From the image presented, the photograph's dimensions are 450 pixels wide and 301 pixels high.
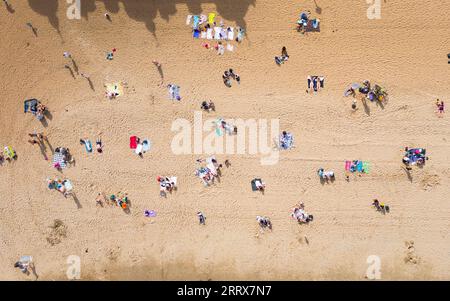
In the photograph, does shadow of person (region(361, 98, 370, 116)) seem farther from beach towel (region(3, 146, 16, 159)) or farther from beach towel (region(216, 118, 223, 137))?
beach towel (region(3, 146, 16, 159))

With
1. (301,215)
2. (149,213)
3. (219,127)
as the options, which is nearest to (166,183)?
(149,213)

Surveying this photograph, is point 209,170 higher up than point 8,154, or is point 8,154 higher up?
point 8,154

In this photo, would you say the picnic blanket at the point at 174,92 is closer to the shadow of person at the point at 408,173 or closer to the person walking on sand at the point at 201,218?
the person walking on sand at the point at 201,218

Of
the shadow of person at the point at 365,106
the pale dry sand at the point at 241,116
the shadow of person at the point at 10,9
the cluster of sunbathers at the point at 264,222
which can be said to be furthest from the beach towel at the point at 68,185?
the shadow of person at the point at 365,106

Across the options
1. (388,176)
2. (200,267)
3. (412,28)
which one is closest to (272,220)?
(200,267)

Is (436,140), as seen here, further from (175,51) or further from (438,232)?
(175,51)

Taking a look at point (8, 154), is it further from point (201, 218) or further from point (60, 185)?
point (201, 218)

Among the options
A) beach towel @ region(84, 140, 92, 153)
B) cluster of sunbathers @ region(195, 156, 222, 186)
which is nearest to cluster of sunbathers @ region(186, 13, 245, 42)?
cluster of sunbathers @ region(195, 156, 222, 186)
